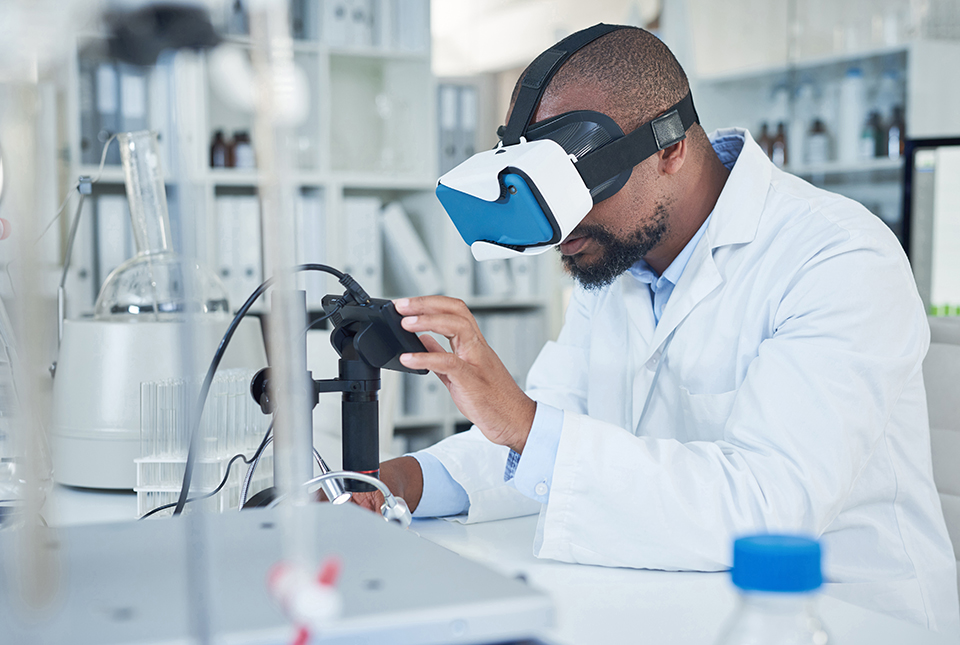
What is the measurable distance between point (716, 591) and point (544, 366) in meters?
0.68

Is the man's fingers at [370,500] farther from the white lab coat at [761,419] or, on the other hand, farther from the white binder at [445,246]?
the white binder at [445,246]

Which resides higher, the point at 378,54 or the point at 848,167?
the point at 378,54

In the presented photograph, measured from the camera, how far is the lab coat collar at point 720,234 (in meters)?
1.19

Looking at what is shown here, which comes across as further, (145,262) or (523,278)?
(523,278)

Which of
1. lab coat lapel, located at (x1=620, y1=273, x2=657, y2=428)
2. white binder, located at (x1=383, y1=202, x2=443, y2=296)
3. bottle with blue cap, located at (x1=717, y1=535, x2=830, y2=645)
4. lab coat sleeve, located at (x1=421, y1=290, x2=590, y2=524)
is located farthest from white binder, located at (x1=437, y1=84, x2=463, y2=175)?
bottle with blue cap, located at (x1=717, y1=535, x2=830, y2=645)

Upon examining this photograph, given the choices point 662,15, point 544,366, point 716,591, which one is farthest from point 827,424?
point 662,15

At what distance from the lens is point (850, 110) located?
3.24m

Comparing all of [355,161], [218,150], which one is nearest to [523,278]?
[355,161]

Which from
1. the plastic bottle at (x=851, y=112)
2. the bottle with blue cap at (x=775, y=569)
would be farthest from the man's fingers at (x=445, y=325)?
the plastic bottle at (x=851, y=112)

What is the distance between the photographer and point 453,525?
1090 mm

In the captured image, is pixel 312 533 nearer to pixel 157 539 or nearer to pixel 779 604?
pixel 157 539

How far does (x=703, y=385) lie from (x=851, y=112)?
2471 millimetres

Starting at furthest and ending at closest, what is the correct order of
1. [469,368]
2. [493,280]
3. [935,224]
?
[493,280]
[935,224]
[469,368]

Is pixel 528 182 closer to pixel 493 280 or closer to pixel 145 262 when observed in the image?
pixel 145 262
